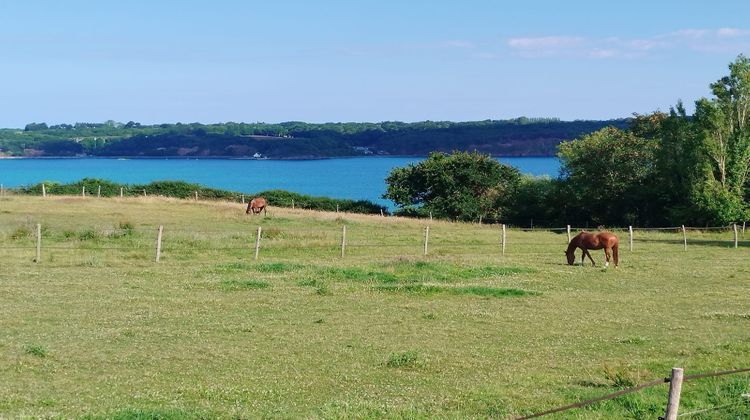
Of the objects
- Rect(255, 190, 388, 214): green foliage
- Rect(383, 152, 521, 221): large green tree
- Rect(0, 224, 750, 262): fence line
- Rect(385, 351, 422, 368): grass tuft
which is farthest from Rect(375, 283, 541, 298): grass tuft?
Rect(255, 190, 388, 214): green foliage

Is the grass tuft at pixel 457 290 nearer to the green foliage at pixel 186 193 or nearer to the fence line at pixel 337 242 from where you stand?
the fence line at pixel 337 242

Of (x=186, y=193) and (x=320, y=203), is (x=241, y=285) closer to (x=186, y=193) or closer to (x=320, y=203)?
(x=320, y=203)

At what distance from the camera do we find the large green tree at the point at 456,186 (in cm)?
7288

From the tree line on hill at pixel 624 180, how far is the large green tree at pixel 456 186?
8 centimetres

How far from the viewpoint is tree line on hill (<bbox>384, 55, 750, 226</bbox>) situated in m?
60.2

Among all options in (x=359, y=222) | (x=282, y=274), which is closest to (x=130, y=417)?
(x=282, y=274)

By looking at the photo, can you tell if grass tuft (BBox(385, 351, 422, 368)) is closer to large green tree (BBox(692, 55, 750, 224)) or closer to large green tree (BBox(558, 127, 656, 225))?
large green tree (BBox(692, 55, 750, 224))

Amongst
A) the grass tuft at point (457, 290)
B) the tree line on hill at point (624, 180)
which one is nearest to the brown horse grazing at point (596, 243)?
the grass tuft at point (457, 290)

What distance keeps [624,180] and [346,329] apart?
55.0 metres

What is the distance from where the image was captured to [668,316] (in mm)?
21594

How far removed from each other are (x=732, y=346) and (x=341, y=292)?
11.6 meters

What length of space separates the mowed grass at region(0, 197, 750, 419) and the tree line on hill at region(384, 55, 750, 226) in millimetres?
22142

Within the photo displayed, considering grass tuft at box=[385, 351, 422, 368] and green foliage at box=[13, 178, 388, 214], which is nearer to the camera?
grass tuft at box=[385, 351, 422, 368]

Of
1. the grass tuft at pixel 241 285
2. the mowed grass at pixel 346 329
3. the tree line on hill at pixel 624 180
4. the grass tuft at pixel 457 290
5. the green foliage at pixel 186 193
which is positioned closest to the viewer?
the mowed grass at pixel 346 329
